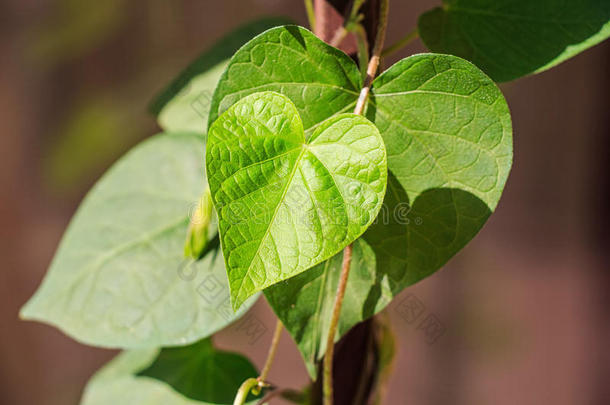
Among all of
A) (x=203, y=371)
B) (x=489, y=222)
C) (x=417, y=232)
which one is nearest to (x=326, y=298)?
(x=417, y=232)

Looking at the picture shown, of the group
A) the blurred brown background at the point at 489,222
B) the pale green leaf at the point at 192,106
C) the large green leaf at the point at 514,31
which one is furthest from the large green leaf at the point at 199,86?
the blurred brown background at the point at 489,222

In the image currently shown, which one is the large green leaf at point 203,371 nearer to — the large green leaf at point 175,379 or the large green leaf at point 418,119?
the large green leaf at point 175,379

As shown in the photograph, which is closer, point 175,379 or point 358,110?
point 358,110

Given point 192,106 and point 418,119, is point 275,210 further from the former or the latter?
point 192,106

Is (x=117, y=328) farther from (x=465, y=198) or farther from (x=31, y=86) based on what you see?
(x=31, y=86)

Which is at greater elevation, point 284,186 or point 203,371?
point 284,186

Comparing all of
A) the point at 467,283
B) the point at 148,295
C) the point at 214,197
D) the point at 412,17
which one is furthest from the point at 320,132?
the point at 467,283
